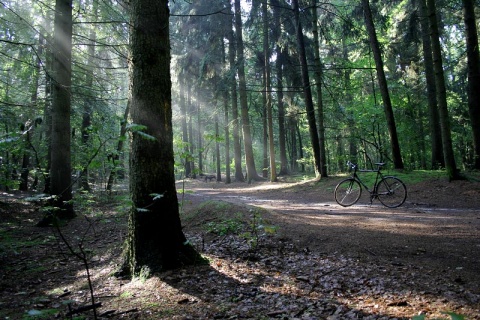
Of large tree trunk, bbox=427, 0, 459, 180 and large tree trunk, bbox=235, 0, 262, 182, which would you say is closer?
large tree trunk, bbox=427, 0, 459, 180

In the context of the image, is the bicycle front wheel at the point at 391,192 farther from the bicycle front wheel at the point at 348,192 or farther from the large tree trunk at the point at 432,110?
the large tree trunk at the point at 432,110

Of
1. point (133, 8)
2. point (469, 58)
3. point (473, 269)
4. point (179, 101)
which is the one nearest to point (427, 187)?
point (469, 58)

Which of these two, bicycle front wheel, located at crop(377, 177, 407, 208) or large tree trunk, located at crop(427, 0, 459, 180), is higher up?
large tree trunk, located at crop(427, 0, 459, 180)

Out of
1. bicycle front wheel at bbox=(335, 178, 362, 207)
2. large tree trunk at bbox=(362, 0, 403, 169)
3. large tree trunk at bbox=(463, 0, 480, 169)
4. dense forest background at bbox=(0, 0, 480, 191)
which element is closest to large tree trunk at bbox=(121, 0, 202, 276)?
bicycle front wheel at bbox=(335, 178, 362, 207)

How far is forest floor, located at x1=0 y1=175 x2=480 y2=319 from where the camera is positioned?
292cm

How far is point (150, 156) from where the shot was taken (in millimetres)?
3869

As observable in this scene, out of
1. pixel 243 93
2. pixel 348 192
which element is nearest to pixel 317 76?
pixel 243 93

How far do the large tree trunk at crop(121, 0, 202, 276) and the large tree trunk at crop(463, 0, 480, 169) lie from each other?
1169cm

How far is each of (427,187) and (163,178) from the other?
952 centimetres

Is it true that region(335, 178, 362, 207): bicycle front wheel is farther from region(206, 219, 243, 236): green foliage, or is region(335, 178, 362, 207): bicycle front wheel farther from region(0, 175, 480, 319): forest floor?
region(206, 219, 243, 236): green foliage

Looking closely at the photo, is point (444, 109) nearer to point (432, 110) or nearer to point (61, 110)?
point (432, 110)

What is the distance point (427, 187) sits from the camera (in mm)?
10188

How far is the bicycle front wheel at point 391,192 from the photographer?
8.58 m

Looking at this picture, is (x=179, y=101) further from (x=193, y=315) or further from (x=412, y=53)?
(x=193, y=315)
